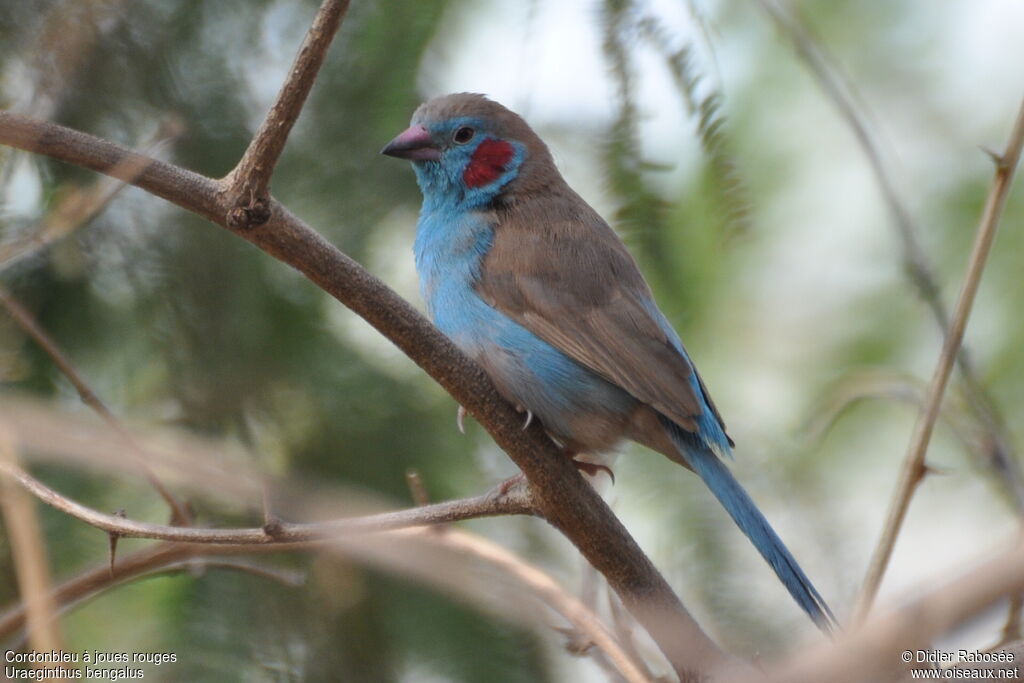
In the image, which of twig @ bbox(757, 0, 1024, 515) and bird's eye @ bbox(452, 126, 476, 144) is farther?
bird's eye @ bbox(452, 126, 476, 144)

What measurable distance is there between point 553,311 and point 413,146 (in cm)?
76

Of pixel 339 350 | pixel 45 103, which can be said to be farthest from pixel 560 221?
pixel 45 103

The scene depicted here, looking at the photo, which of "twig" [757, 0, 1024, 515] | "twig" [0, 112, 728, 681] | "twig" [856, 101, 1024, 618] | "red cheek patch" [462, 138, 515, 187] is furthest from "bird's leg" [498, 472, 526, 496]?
"red cheek patch" [462, 138, 515, 187]

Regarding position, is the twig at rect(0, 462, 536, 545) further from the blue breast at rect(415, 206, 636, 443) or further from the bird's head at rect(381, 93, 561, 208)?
the bird's head at rect(381, 93, 561, 208)

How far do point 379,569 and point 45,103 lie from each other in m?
1.70

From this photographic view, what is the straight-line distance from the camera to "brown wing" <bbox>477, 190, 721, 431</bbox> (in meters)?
3.25

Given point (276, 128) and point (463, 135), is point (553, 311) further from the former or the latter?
point (276, 128)

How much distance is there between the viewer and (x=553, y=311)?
3430 mm

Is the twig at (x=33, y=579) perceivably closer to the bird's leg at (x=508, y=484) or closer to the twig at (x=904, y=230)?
the bird's leg at (x=508, y=484)

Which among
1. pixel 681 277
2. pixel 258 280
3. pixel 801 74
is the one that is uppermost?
pixel 801 74

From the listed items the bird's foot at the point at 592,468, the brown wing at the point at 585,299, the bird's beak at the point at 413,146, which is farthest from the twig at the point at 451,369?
the bird's beak at the point at 413,146

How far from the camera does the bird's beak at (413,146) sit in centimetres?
362

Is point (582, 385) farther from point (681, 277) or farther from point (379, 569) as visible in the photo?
point (379, 569)

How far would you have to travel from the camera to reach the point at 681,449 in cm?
318
